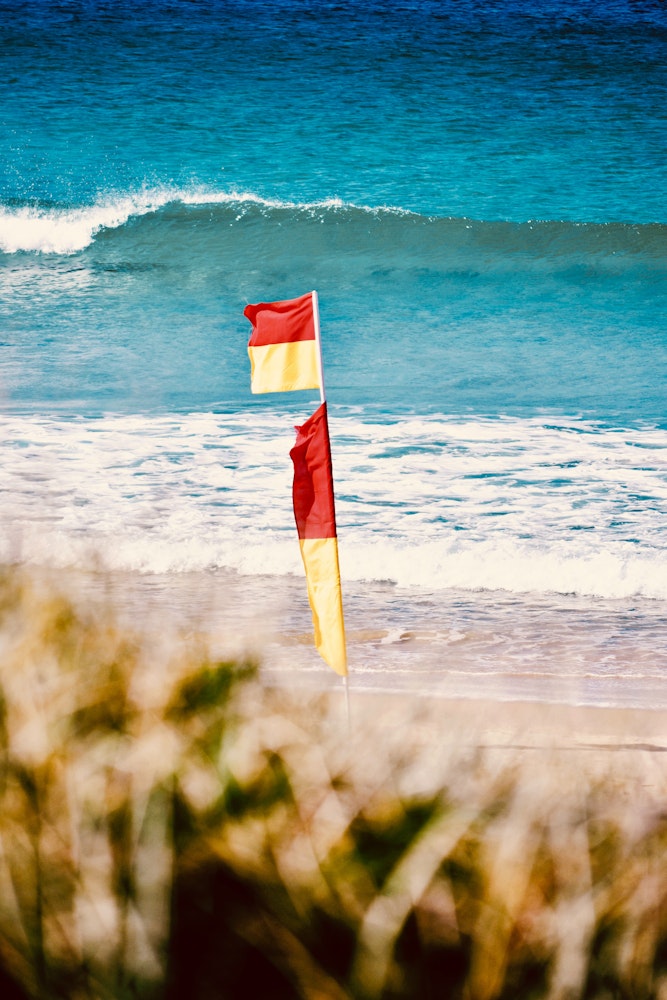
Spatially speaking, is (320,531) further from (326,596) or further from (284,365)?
(284,365)

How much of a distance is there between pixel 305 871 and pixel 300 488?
1.77 m

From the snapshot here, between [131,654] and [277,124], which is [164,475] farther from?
[277,124]

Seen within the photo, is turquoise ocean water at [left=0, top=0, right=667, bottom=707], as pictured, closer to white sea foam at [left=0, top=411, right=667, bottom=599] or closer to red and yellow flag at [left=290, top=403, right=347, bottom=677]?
white sea foam at [left=0, top=411, right=667, bottom=599]

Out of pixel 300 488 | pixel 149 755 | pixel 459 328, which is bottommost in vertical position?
pixel 459 328

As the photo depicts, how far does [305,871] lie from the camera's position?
125 centimetres

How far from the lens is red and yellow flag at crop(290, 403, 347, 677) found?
2.91 m

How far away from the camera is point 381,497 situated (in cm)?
655

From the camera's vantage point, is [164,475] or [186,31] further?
[186,31]

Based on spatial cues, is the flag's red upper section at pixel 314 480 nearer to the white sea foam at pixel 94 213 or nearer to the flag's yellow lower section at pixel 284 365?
the flag's yellow lower section at pixel 284 365

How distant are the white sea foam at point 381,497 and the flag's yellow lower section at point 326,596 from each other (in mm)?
1500

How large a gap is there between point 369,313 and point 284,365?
11.1 meters

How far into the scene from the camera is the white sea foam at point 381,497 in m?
5.33

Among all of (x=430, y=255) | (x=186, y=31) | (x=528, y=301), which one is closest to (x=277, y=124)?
(x=186, y=31)

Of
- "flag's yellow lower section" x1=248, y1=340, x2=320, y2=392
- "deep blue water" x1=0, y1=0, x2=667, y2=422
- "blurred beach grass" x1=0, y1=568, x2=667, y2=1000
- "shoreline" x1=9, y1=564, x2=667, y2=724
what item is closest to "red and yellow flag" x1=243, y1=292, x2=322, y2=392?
"flag's yellow lower section" x1=248, y1=340, x2=320, y2=392
